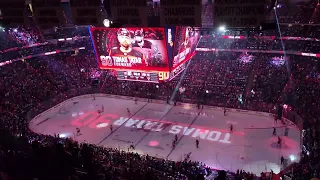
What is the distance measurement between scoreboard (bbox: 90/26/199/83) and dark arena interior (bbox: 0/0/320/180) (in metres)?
0.09

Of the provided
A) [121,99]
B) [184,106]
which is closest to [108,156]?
[184,106]

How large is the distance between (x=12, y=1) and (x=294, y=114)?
23.1 meters

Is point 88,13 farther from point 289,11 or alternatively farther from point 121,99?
point 289,11

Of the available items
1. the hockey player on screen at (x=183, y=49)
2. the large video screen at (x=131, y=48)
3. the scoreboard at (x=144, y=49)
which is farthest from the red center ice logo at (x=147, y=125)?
the hockey player on screen at (x=183, y=49)

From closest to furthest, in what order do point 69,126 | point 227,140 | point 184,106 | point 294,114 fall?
point 227,140
point 294,114
point 69,126
point 184,106

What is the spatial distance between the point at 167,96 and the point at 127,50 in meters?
10.6

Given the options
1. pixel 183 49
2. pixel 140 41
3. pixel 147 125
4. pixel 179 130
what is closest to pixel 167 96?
pixel 147 125

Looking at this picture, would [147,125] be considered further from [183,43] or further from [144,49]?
[183,43]

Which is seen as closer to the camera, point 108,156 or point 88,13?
point 88,13

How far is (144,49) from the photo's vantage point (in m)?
24.0

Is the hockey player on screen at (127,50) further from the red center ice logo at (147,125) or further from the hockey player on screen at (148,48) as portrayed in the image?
the red center ice logo at (147,125)

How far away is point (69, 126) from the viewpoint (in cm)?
2741

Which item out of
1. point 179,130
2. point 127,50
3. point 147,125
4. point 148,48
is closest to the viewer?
point 148,48

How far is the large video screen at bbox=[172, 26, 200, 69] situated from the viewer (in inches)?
924
